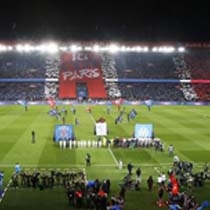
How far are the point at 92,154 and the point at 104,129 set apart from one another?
5.57 m

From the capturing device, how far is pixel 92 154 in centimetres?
4347

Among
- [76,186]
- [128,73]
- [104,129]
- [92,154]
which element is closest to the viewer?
[76,186]

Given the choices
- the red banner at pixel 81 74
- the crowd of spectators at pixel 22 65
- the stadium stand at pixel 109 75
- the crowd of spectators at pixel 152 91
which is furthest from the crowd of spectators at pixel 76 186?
the crowd of spectators at pixel 22 65

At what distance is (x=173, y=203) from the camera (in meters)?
26.0

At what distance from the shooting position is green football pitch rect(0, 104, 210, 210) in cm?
2958

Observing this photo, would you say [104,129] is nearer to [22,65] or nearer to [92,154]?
[92,154]

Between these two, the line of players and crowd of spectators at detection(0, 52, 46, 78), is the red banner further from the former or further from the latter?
the line of players

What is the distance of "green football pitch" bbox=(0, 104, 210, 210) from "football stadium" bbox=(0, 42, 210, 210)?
77mm

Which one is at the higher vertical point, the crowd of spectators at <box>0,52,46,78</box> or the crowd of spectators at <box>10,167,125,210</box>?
the crowd of spectators at <box>0,52,46,78</box>

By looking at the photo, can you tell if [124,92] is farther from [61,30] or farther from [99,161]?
[99,161]

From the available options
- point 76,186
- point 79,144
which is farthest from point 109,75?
point 76,186

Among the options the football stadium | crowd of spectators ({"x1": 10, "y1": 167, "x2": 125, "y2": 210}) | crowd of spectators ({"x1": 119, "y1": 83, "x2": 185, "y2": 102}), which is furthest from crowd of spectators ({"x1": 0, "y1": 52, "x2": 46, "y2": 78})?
crowd of spectators ({"x1": 10, "y1": 167, "x2": 125, "y2": 210})

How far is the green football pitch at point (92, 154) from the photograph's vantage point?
1164 inches

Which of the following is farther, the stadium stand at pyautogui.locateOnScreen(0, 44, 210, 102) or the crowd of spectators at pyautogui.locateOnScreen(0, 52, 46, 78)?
the crowd of spectators at pyautogui.locateOnScreen(0, 52, 46, 78)
